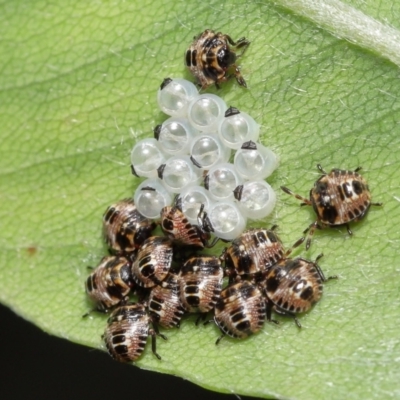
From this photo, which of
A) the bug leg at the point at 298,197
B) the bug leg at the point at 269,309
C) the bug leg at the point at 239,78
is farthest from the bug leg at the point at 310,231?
the bug leg at the point at 239,78

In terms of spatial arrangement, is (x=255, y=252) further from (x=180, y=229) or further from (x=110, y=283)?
(x=110, y=283)

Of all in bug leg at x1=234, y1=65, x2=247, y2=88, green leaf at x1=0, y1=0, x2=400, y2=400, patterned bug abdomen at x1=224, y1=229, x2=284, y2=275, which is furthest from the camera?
bug leg at x1=234, y1=65, x2=247, y2=88

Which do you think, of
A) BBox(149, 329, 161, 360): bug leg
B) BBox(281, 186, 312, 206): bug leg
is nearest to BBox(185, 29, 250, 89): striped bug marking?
BBox(281, 186, 312, 206): bug leg

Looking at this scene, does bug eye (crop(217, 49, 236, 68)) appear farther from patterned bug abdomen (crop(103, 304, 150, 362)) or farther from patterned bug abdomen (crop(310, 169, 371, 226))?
patterned bug abdomen (crop(103, 304, 150, 362))

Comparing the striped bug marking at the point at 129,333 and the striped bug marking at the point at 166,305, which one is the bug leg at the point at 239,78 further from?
the striped bug marking at the point at 129,333

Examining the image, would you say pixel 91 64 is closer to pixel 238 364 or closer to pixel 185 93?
pixel 185 93

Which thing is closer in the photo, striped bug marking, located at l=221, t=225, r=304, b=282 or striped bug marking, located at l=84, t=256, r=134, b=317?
striped bug marking, located at l=221, t=225, r=304, b=282

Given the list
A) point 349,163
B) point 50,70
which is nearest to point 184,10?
point 50,70
